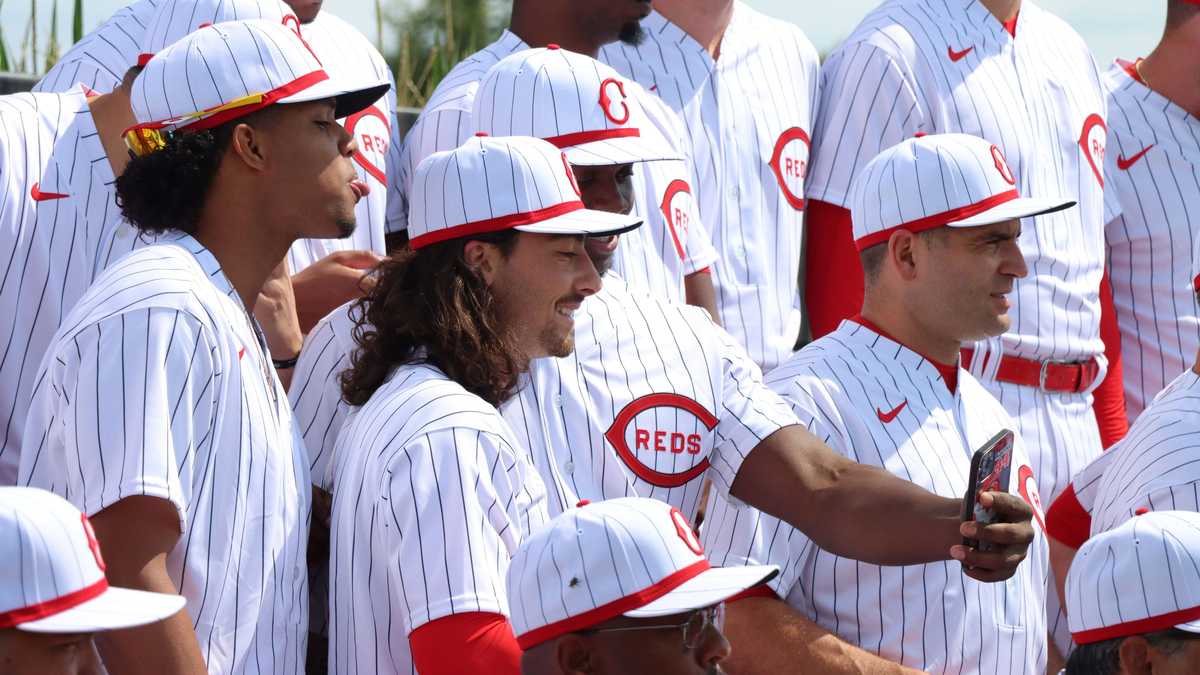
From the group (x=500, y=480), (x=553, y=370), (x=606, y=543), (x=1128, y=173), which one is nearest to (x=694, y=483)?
(x=553, y=370)

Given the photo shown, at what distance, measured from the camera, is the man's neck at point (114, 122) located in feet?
13.3

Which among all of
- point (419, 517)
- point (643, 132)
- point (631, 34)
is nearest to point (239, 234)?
point (419, 517)

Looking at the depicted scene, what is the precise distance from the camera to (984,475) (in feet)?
11.8

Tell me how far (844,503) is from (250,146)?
1411 mm

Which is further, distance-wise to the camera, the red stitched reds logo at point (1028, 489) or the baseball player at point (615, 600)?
the red stitched reds logo at point (1028, 489)

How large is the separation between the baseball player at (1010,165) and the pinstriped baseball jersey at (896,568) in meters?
0.95

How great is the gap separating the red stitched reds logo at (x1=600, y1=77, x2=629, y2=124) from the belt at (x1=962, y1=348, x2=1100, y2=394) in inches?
57.7

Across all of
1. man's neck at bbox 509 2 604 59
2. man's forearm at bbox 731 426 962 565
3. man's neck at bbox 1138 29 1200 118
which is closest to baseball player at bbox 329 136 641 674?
man's forearm at bbox 731 426 962 565

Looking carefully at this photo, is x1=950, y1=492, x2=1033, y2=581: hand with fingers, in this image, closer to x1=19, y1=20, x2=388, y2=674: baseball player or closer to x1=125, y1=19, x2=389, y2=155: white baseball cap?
x1=19, y1=20, x2=388, y2=674: baseball player

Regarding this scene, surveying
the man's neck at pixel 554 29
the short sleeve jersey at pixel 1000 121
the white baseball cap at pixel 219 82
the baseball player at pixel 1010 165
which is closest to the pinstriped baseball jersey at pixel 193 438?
the white baseball cap at pixel 219 82

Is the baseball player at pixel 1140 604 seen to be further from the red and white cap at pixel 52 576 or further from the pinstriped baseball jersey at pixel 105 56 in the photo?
the pinstriped baseball jersey at pixel 105 56

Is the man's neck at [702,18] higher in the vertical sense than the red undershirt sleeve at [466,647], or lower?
higher

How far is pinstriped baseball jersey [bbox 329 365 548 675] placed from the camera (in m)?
3.21

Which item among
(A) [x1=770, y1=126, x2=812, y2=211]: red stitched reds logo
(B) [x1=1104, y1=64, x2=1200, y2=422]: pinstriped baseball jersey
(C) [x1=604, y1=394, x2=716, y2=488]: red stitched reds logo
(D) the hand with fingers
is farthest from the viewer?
(B) [x1=1104, y1=64, x2=1200, y2=422]: pinstriped baseball jersey
